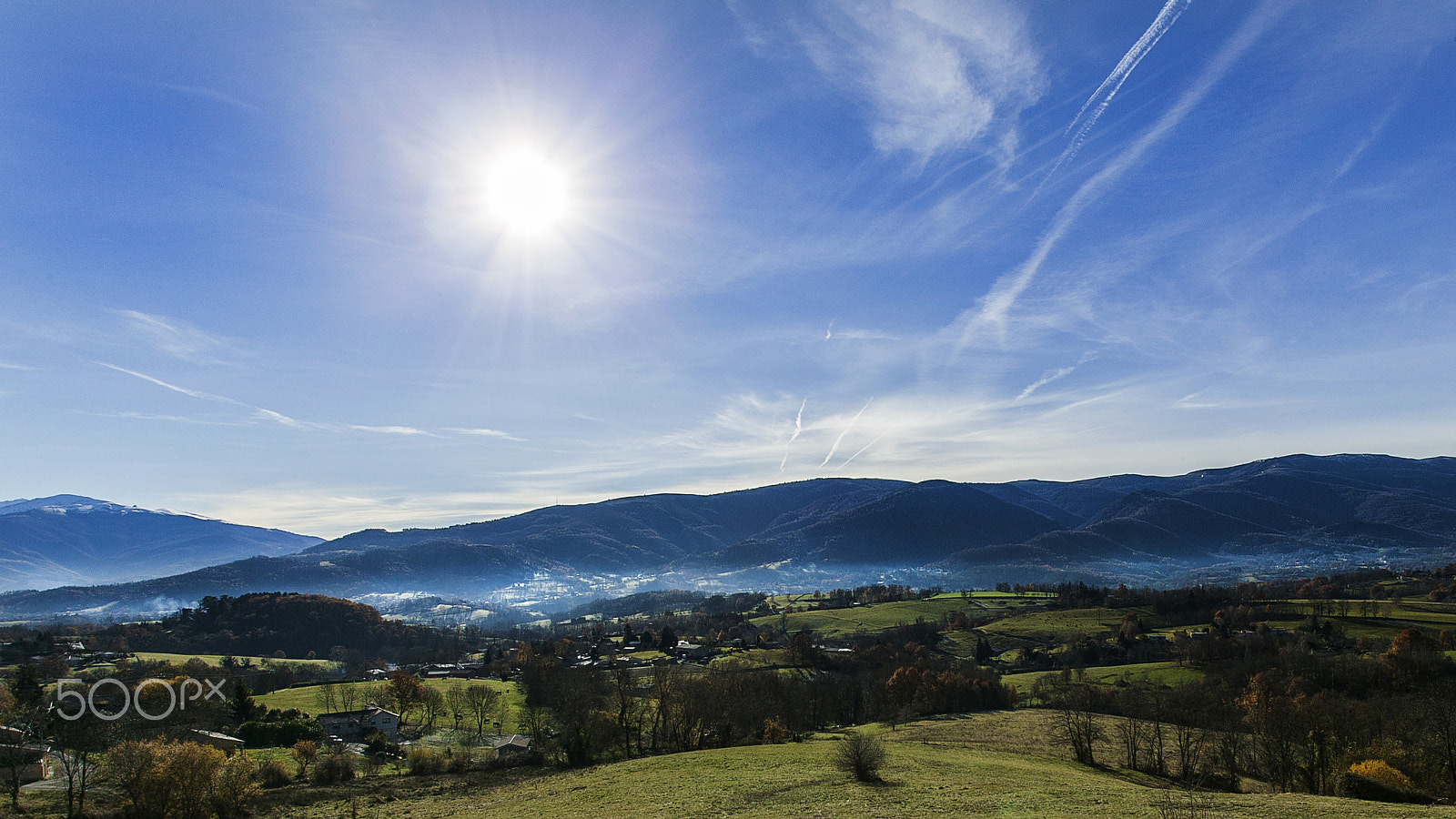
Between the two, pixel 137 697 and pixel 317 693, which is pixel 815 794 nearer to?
pixel 137 697

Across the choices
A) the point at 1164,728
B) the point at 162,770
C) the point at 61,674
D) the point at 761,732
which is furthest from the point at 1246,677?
the point at 61,674

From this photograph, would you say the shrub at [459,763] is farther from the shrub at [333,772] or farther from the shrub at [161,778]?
the shrub at [161,778]

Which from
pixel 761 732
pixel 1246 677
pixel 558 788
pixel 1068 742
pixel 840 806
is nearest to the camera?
pixel 840 806

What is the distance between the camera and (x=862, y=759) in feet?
156

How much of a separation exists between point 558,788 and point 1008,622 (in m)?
147

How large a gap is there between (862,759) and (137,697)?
63498mm

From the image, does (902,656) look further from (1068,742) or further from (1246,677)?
(1068,742)

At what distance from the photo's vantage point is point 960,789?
42938 mm

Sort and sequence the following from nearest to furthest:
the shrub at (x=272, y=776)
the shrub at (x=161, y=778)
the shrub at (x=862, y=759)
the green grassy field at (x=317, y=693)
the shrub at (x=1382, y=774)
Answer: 1. the shrub at (x=1382, y=774)
2. the shrub at (x=161, y=778)
3. the shrub at (x=862, y=759)
4. the shrub at (x=272, y=776)
5. the green grassy field at (x=317, y=693)

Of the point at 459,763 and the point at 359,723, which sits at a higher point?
the point at 459,763

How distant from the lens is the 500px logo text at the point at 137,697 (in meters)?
47.4

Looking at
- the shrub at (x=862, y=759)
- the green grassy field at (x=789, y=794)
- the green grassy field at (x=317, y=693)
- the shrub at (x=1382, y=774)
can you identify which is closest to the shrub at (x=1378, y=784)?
the shrub at (x=1382, y=774)

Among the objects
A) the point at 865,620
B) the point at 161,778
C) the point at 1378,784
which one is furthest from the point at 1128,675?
the point at 161,778

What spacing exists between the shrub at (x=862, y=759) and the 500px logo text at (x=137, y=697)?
52671mm
